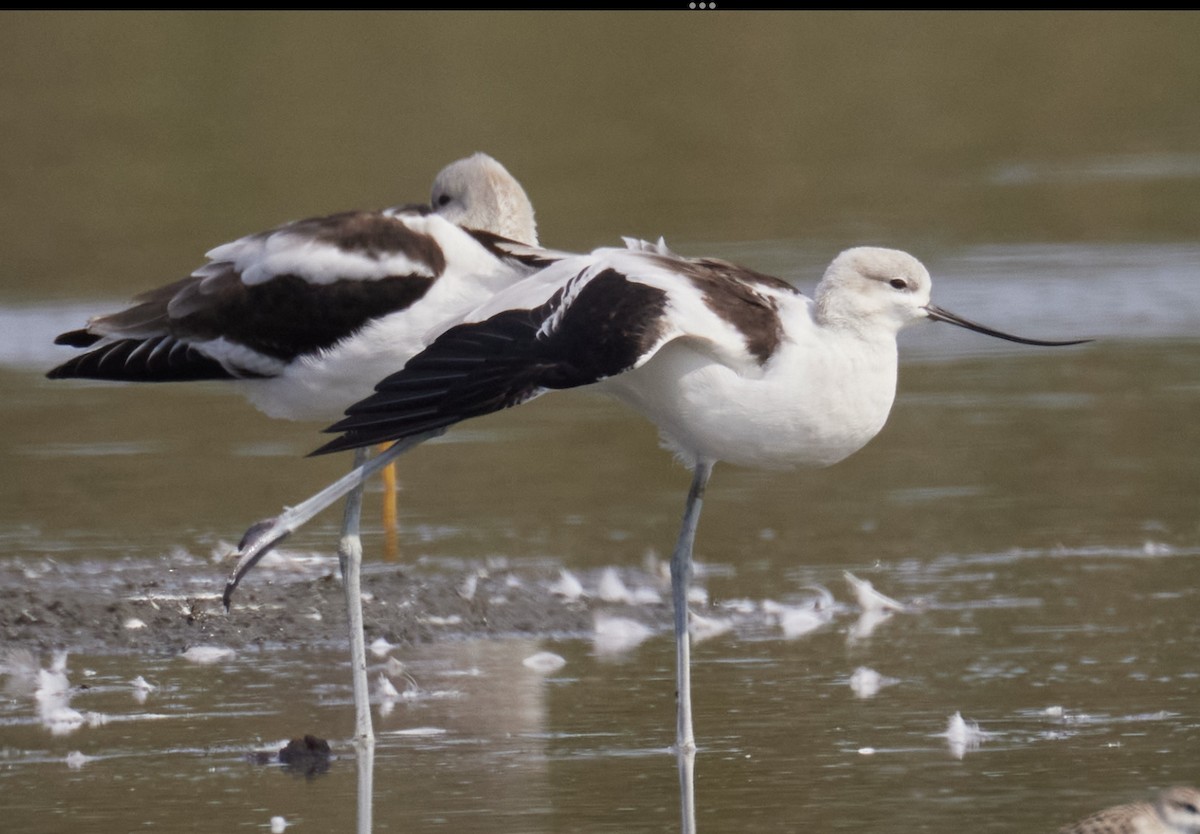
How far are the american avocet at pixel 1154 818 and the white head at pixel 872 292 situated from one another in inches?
59.1

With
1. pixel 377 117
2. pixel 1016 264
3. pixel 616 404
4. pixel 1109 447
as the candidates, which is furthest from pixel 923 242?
pixel 377 117

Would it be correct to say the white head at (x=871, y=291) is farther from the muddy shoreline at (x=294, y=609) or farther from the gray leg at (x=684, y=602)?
the muddy shoreline at (x=294, y=609)

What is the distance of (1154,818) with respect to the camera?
484 cm

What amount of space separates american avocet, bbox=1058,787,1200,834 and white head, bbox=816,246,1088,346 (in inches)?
59.1

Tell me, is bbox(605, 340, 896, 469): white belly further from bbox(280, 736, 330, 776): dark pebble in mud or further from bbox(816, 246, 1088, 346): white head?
bbox(280, 736, 330, 776): dark pebble in mud

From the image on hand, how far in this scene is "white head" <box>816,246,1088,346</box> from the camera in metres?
5.97

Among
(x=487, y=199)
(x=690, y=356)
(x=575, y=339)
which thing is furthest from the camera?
(x=487, y=199)

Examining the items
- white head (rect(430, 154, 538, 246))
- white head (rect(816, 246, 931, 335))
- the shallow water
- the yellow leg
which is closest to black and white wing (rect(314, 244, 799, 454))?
white head (rect(816, 246, 931, 335))

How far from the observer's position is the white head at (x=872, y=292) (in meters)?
→ 5.97

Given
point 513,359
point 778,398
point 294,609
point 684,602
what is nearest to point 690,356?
point 778,398

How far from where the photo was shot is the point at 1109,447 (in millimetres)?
9398

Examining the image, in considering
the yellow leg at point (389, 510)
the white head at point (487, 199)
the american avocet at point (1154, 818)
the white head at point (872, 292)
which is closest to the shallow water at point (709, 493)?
the yellow leg at point (389, 510)

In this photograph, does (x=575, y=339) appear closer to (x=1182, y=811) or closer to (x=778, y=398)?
(x=778, y=398)

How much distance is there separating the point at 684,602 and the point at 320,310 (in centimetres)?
136
